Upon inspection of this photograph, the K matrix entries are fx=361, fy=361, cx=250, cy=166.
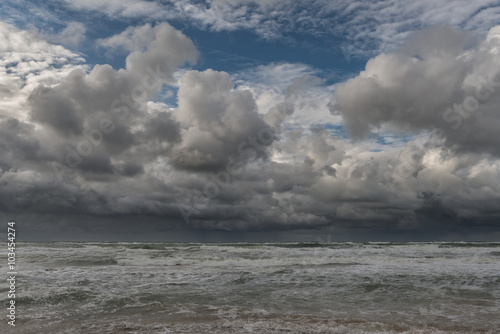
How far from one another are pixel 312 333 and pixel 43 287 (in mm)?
12100

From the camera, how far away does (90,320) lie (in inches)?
383

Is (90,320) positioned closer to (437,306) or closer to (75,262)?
(437,306)

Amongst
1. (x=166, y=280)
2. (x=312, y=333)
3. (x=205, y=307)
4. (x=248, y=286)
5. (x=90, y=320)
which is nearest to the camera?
(x=312, y=333)

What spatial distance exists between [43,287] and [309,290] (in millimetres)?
10886

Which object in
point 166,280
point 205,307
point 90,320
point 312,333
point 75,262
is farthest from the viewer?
point 75,262

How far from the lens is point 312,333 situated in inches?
318

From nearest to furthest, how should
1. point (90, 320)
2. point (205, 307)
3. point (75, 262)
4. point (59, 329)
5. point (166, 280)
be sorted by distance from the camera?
point (59, 329) < point (90, 320) < point (205, 307) < point (166, 280) < point (75, 262)

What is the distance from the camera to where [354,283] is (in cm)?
1578

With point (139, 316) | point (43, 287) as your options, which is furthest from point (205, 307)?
point (43, 287)

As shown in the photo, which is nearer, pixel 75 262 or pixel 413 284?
pixel 413 284

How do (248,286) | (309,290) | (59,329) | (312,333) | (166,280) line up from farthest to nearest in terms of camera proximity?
(166,280)
(248,286)
(309,290)
(59,329)
(312,333)

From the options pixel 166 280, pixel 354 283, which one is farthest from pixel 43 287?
pixel 354 283

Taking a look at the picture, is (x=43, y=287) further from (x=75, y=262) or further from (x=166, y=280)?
(x=75, y=262)

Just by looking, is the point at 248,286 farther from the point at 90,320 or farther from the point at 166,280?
the point at 90,320
